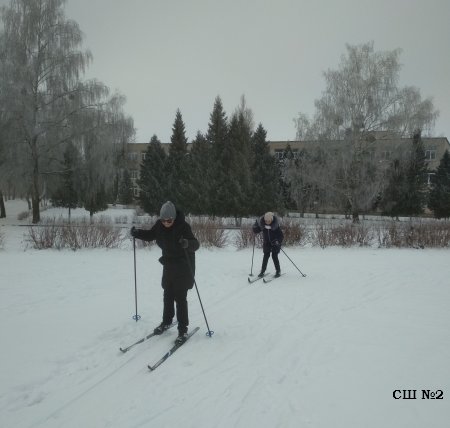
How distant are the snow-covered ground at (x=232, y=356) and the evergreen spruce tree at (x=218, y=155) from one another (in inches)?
891

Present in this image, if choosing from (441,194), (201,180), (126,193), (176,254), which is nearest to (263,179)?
(201,180)

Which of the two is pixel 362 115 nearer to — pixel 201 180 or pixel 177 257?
pixel 201 180

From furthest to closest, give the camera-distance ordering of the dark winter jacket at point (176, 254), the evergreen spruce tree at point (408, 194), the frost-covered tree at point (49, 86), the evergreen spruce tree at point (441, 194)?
1. the evergreen spruce tree at point (441, 194)
2. the evergreen spruce tree at point (408, 194)
3. the frost-covered tree at point (49, 86)
4. the dark winter jacket at point (176, 254)

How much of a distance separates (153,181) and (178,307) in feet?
101

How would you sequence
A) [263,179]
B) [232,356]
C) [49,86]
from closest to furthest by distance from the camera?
[232,356], [49,86], [263,179]

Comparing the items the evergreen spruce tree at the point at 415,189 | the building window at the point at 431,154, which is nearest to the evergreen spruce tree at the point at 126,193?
the evergreen spruce tree at the point at 415,189

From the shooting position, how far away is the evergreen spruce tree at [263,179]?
30516mm

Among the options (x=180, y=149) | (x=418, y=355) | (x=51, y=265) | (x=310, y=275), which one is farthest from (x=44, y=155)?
(x=418, y=355)

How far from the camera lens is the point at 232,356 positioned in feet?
14.3

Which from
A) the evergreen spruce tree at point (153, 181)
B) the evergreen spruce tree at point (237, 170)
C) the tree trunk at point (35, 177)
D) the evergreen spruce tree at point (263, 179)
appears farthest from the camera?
the evergreen spruce tree at point (153, 181)

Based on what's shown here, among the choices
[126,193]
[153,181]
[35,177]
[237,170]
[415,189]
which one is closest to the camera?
[35,177]

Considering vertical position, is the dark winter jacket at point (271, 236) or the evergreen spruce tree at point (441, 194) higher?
the evergreen spruce tree at point (441, 194)

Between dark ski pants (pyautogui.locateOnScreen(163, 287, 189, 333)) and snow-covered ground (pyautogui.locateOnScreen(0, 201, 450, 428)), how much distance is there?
0.23 metres

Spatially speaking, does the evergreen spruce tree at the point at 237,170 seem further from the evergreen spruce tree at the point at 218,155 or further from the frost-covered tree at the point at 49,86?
the frost-covered tree at the point at 49,86
